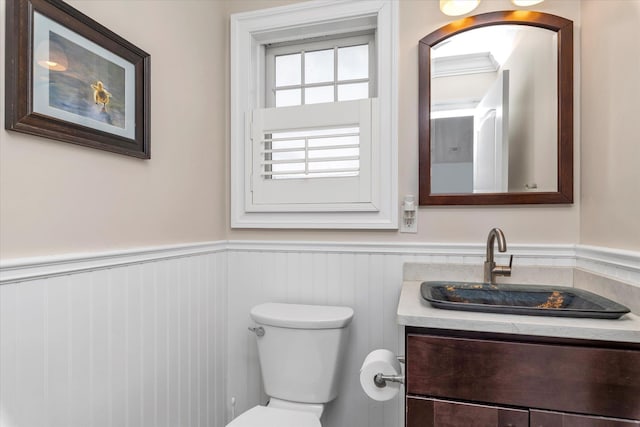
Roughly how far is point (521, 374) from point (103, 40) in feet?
5.10

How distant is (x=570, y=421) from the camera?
2.99 feet

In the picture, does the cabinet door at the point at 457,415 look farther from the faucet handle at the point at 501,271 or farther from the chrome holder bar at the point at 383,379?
the faucet handle at the point at 501,271

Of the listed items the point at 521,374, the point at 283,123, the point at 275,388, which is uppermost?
the point at 283,123

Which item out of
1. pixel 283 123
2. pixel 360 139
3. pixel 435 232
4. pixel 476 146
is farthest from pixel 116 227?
pixel 476 146

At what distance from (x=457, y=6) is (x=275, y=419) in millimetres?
1779

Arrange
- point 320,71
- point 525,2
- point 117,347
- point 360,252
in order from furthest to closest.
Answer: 1. point 320,71
2. point 360,252
3. point 525,2
4. point 117,347

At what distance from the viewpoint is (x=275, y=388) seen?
1494 mm

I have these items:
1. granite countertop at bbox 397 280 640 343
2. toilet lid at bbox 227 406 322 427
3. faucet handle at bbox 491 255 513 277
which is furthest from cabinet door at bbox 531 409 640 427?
toilet lid at bbox 227 406 322 427

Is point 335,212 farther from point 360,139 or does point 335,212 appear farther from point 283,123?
point 283,123

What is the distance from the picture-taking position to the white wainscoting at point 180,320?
902mm

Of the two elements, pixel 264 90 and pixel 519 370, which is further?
pixel 264 90

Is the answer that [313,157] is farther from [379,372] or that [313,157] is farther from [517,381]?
[517,381]

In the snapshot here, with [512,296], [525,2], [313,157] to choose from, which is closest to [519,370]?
[512,296]

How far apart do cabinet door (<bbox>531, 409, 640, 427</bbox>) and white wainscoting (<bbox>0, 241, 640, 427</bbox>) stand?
414 millimetres
